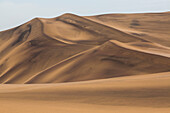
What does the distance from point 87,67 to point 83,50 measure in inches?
255

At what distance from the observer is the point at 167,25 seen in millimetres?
36594

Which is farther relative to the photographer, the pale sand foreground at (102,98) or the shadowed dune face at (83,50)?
the shadowed dune face at (83,50)

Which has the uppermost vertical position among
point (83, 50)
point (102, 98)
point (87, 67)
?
point (102, 98)

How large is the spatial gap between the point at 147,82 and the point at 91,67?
9674mm

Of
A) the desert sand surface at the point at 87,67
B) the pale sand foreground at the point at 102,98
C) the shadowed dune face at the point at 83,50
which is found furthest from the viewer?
the shadowed dune face at the point at 83,50

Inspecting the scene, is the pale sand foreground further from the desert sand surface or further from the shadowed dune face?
the shadowed dune face

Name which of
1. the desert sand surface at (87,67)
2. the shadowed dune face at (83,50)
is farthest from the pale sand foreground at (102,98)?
the shadowed dune face at (83,50)

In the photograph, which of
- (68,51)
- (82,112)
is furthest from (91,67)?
(82,112)

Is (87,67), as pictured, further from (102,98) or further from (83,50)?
(102,98)

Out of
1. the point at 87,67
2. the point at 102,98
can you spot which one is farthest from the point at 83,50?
the point at 102,98

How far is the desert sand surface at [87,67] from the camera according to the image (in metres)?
7.39

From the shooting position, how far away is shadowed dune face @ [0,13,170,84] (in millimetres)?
17406

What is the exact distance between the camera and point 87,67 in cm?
1878

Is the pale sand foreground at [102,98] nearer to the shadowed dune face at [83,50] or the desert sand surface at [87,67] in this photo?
the desert sand surface at [87,67]
